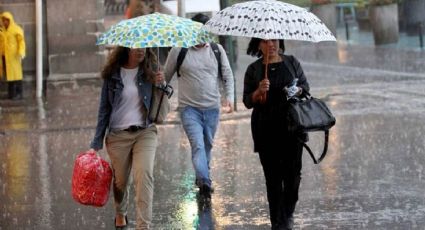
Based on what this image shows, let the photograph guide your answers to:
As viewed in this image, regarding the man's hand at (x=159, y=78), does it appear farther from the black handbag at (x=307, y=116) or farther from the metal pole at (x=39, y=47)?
the metal pole at (x=39, y=47)

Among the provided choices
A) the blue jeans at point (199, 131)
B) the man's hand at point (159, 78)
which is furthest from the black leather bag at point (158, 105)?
the blue jeans at point (199, 131)

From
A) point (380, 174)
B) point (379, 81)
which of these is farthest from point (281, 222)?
point (379, 81)

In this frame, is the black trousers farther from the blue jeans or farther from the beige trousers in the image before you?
the blue jeans

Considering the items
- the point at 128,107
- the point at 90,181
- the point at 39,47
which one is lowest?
the point at 90,181

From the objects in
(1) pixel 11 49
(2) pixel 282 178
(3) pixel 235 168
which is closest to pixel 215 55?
(3) pixel 235 168

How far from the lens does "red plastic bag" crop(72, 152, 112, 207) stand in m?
6.75

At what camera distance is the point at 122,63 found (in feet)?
22.7

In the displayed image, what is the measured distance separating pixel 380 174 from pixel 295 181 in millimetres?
2854

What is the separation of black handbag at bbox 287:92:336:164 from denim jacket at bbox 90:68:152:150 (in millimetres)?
1170

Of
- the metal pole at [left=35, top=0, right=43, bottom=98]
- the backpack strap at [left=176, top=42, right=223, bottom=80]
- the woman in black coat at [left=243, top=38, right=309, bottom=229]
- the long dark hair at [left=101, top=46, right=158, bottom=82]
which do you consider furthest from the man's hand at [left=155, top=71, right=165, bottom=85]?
the metal pole at [left=35, top=0, right=43, bottom=98]

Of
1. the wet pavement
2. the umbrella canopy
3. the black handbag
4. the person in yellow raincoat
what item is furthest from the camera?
the person in yellow raincoat

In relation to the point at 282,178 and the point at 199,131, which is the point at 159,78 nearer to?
the point at 282,178

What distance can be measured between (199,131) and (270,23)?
7.62ft

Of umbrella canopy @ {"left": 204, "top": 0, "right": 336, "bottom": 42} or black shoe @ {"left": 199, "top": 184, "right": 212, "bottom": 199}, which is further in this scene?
black shoe @ {"left": 199, "top": 184, "right": 212, "bottom": 199}
